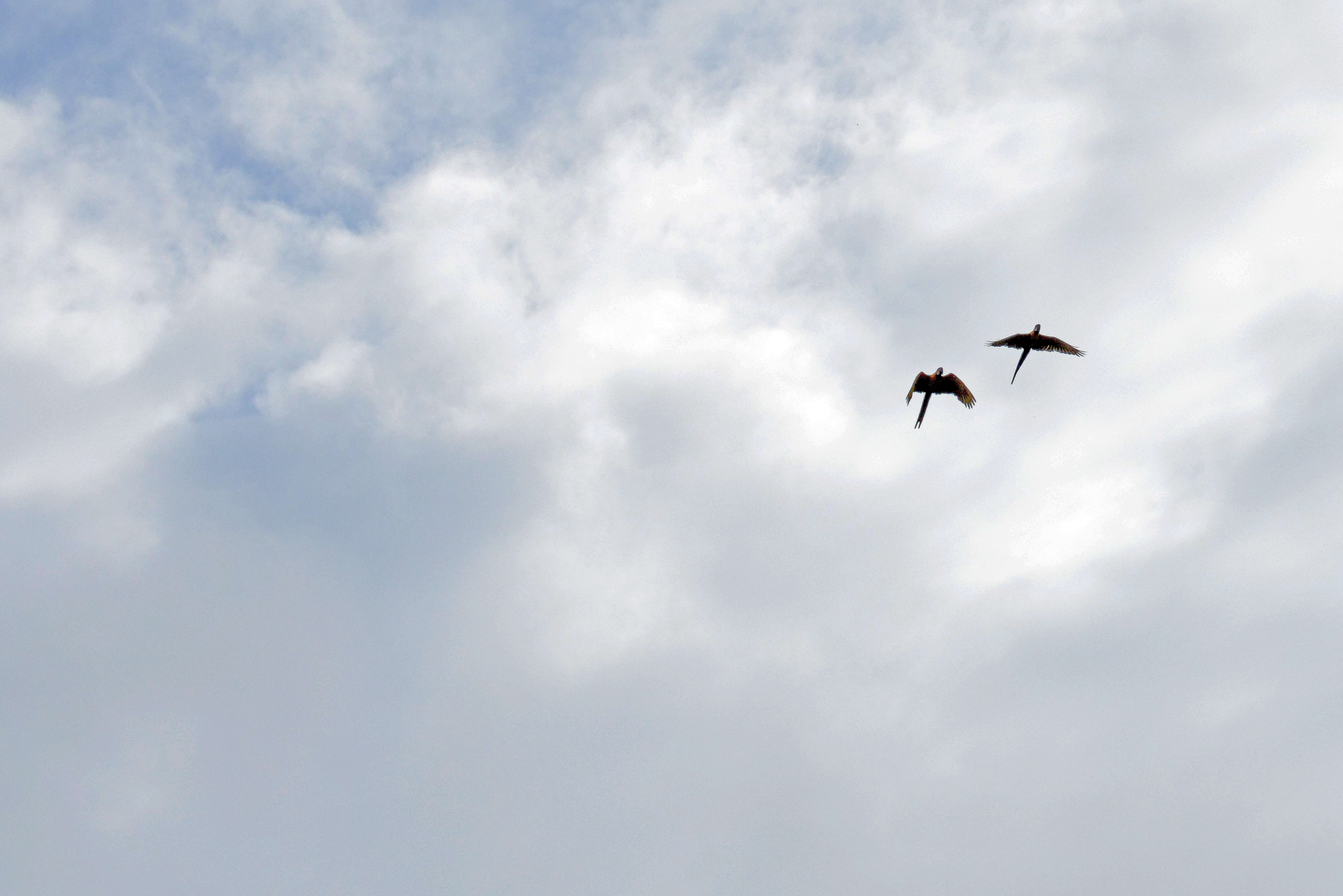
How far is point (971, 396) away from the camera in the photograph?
245ft

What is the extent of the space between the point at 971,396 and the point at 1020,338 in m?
8.97

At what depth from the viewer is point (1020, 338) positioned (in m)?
77.6

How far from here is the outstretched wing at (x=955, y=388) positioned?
245 feet

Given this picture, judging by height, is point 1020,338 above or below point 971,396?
above

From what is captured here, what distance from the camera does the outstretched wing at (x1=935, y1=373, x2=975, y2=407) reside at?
74688 mm

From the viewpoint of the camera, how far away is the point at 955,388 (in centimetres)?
7531
